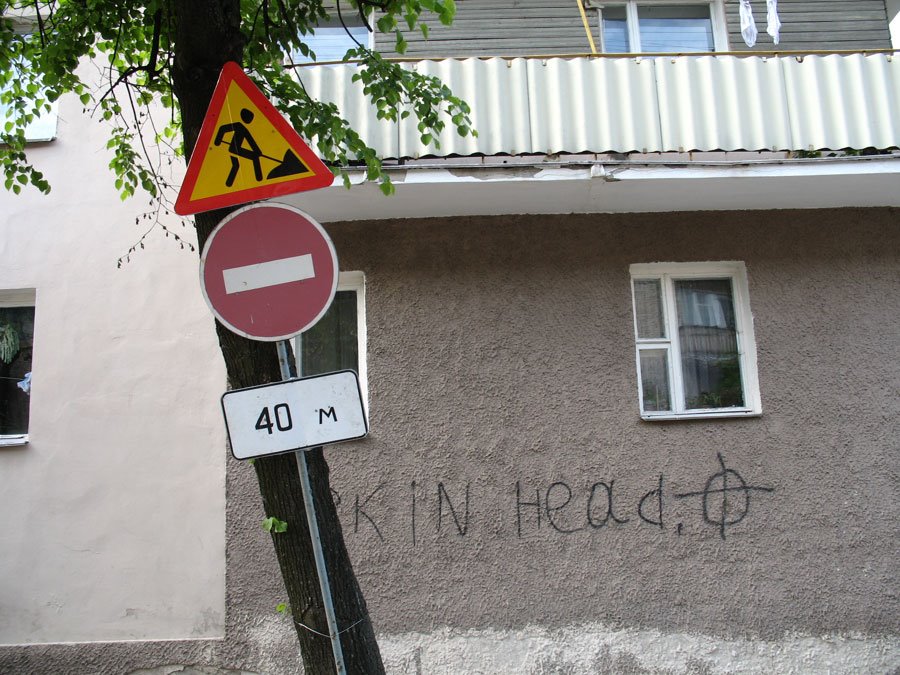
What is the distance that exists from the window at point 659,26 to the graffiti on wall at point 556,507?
12.2 feet

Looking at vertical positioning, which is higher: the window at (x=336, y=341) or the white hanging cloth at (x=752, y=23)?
the white hanging cloth at (x=752, y=23)

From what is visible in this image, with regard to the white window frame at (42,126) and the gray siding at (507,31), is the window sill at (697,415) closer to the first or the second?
the gray siding at (507,31)

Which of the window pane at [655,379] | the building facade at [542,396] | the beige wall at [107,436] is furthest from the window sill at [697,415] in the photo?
the beige wall at [107,436]

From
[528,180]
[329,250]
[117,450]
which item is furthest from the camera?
[117,450]

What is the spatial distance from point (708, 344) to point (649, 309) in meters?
0.49

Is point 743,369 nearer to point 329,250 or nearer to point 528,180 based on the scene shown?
point 528,180

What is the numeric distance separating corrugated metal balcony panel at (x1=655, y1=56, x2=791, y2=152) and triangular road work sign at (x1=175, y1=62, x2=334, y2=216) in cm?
309

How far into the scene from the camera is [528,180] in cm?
505

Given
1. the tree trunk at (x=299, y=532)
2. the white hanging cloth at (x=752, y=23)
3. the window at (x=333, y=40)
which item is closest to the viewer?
the tree trunk at (x=299, y=532)

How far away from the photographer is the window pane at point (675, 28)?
6688 mm

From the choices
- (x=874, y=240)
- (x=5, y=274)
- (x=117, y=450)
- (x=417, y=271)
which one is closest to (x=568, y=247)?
(x=417, y=271)

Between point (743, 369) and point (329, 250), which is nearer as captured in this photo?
point (329, 250)

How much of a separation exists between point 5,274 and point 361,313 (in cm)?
259

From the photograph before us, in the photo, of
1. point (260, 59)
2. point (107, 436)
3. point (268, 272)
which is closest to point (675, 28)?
point (260, 59)
